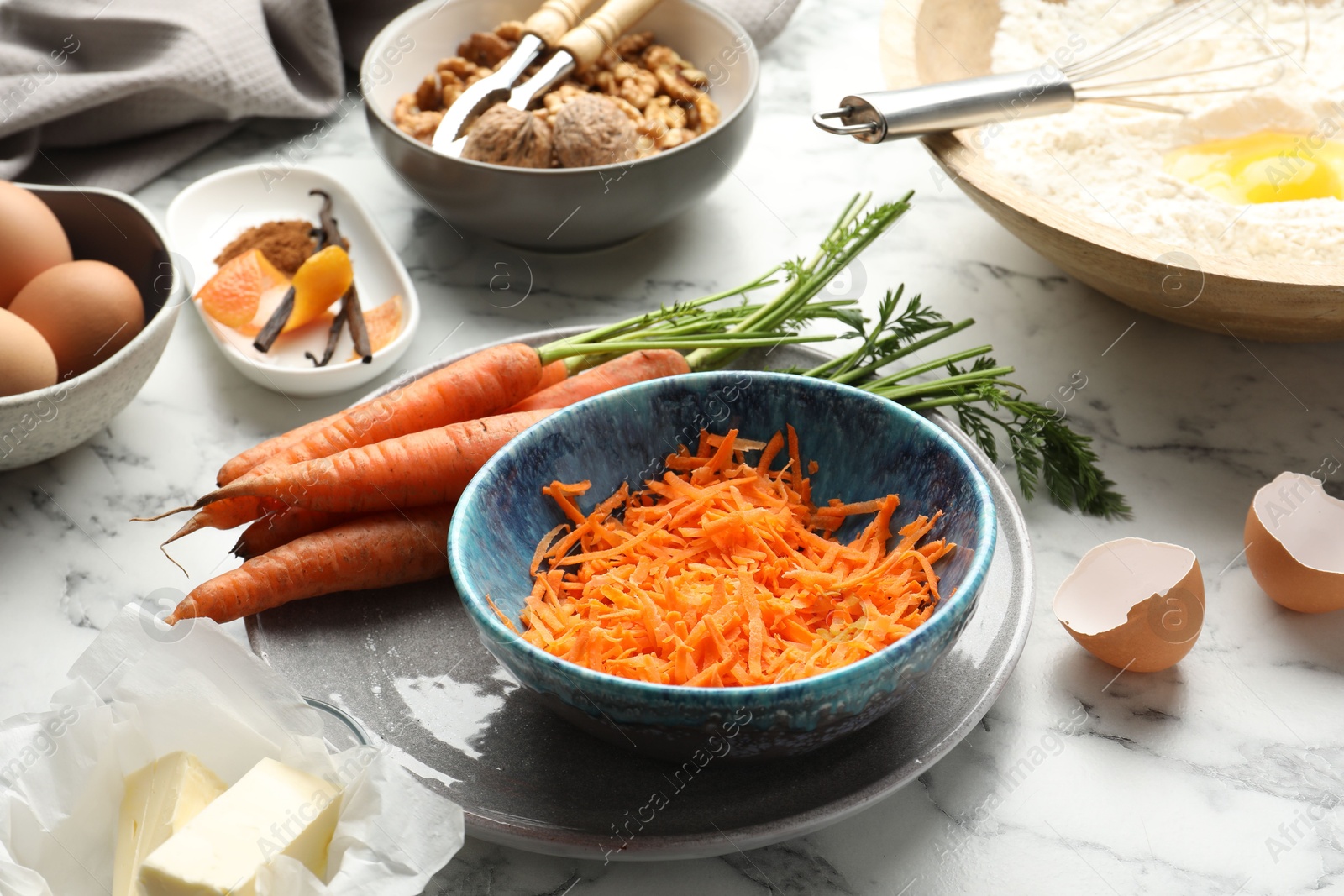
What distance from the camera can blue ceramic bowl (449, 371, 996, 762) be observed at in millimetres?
900

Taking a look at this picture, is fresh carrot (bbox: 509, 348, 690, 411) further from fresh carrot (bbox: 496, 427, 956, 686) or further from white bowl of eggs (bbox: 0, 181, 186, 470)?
white bowl of eggs (bbox: 0, 181, 186, 470)

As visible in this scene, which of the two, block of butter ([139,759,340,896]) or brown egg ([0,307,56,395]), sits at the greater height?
brown egg ([0,307,56,395])

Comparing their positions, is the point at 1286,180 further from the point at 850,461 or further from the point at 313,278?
the point at 313,278

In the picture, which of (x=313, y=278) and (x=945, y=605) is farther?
(x=313, y=278)

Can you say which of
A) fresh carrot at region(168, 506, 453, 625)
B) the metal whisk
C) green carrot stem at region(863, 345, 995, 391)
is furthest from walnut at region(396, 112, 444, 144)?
green carrot stem at region(863, 345, 995, 391)

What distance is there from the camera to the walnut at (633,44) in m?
1.90

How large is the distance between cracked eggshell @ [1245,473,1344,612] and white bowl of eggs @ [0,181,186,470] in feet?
4.22

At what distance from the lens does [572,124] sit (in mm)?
1608

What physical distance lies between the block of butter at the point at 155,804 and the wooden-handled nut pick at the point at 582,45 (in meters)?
1.05

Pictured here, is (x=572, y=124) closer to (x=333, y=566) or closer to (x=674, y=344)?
(x=674, y=344)

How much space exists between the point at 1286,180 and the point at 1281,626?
0.69 metres

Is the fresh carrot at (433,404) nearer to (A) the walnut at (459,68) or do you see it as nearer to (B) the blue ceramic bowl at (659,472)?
(B) the blue ceramic bowl at (659,472)

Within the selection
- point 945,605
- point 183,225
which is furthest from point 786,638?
point 183,225

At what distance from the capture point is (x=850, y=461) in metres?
1.21
